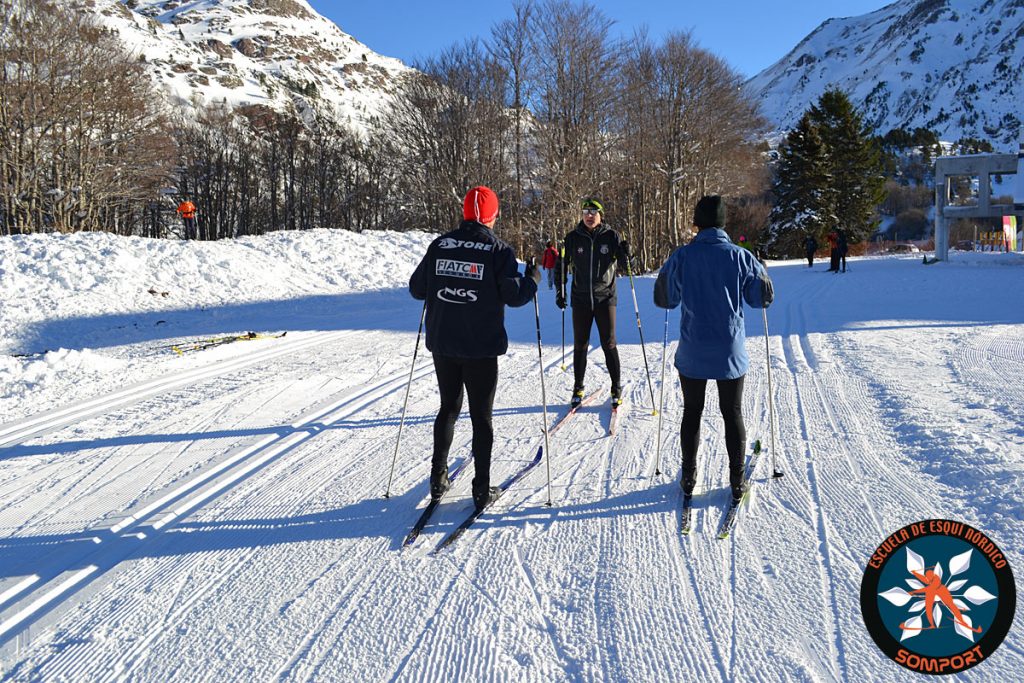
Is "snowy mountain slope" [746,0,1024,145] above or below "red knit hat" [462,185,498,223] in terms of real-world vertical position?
above

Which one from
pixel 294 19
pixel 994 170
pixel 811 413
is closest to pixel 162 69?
pixel 294 19

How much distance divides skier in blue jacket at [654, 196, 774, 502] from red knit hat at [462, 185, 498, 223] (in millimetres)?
1162

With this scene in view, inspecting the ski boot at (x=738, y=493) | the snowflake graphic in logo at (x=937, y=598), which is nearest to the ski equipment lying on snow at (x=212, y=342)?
the ski boot at (x=738, y=493)

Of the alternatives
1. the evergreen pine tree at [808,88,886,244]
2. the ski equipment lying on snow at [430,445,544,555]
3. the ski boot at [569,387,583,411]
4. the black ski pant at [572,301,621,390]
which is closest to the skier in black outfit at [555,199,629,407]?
the black ski pant at [572,301,621,390]

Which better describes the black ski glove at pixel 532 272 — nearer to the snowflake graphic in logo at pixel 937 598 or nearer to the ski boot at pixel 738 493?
the ski boot at pixel 738 493

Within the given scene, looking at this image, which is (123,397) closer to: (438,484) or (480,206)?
(438,484)

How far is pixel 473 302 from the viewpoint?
12.3 feet

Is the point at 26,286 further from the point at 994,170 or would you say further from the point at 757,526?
the point at 994,170

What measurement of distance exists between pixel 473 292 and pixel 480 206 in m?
0.54

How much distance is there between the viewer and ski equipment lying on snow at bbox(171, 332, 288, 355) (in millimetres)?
9391

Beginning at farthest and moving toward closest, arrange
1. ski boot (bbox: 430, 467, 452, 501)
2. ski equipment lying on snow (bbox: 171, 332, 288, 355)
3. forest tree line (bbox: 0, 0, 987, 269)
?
forest tree line (bbox: 0, 0, 987, 269), ski equipment lying on snow (bbox: 171, 332, 288, 355), ski boot (bbox: 430, 467, 452, 501)

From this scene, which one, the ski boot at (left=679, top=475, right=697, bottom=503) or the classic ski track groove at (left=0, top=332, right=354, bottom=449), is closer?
the ski boot at (left=679, top=475, right=697, bottom=503)

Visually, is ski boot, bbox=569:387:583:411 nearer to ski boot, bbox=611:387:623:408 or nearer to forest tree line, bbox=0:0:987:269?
ski boot, bbox=611:387:623:408

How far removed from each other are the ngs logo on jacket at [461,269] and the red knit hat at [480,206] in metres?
0.30
